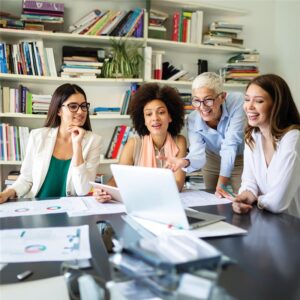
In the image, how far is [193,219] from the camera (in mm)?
1119

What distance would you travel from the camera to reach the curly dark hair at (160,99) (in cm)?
198

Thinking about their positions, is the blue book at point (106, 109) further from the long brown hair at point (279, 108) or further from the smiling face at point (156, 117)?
the long brown hair at point (279, 108)

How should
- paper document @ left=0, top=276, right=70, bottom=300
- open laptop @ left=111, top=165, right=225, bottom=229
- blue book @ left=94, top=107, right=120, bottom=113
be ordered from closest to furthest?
paper document @ left=0, top=276, right=70, bottom=300
open laptop @ left=111, top=165, right=225, bottom=229
blue book @ left=94, top=107, right=120, bottom=113

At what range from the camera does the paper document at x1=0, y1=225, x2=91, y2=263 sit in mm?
829

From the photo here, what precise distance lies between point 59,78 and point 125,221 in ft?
6.64

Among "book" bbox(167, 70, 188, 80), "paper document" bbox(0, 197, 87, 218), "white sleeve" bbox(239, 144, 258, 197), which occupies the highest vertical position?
"book" bbox(167, 70, 188, 80)

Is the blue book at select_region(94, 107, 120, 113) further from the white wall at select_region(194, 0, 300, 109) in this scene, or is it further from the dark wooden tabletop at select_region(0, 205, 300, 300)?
the dark wooden tabletop at select_region(0, 205, 300, 300)

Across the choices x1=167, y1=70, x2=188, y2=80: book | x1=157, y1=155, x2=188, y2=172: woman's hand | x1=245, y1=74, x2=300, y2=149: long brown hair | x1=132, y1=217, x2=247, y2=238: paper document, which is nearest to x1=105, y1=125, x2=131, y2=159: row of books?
x1=167, y1=70, x2=188, y2=80: book

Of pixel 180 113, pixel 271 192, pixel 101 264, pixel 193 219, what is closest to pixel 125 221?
pixel 193 219

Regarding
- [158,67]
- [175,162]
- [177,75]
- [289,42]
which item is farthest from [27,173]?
[289,42]

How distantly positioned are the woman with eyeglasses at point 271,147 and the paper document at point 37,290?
0.87 meters

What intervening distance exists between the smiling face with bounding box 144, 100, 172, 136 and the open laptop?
2.53 ft

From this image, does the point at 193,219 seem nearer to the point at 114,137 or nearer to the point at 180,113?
the point at 180,113

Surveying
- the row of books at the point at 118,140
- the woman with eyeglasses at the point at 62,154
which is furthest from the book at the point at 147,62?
the woman with eyeglasses at the point at 62,154
